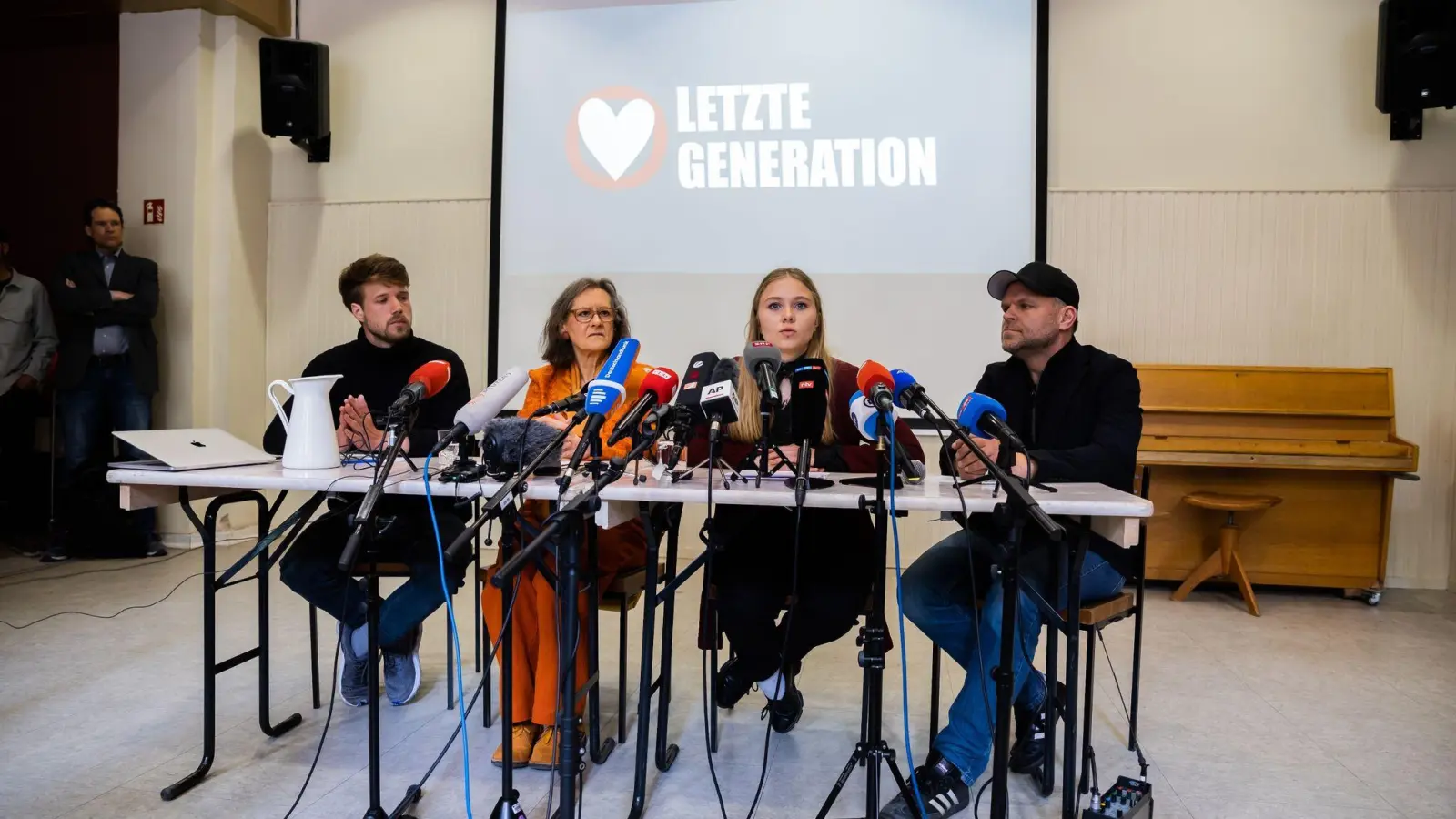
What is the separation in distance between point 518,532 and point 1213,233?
13.1 feet

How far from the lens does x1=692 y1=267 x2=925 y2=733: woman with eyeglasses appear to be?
2.23 meters

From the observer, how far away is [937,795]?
1.98 meters

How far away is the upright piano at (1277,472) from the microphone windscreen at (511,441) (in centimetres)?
305

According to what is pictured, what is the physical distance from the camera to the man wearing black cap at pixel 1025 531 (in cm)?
A: 201

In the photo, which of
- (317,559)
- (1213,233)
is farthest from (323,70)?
(1213,233)

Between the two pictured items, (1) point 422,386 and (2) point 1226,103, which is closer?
(1) point 422,386

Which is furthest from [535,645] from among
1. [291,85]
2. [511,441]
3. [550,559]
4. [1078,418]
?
[291,85]

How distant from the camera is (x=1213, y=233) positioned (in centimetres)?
453

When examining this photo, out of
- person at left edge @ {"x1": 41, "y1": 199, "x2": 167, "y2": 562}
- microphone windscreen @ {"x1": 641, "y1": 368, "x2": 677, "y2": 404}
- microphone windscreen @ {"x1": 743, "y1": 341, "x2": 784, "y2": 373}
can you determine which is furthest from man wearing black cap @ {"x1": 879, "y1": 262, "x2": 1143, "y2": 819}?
person at left edge @ {"x1": 41, "y1": 199, "x2": 167, "y2": 562}

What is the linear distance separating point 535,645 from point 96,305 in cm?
374

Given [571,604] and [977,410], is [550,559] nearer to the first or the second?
[571,604]

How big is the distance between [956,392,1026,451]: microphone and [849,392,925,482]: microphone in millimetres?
165

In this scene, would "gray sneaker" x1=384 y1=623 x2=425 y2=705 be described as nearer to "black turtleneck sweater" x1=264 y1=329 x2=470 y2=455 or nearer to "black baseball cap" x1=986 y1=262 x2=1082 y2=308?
"black turtleneck sweater" x1=264 y1=329 x2=470 y2=455

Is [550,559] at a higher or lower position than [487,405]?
lower
